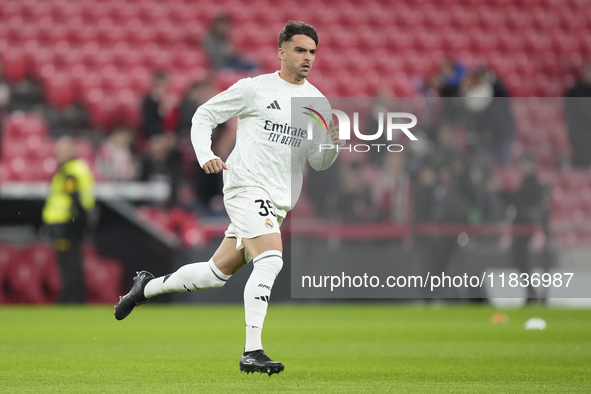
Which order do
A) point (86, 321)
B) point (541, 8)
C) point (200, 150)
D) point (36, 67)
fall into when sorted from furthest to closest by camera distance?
point (541, 8) → point (36, 67) → point (86, 321) → point (200, 150)

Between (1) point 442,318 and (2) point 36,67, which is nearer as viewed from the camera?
(1) point 442,318

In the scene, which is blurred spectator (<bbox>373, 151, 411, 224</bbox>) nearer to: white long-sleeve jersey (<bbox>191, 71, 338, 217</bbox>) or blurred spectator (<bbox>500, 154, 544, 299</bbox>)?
blurred spectator (<bbox>500, 154, 544, 299</bbox>)

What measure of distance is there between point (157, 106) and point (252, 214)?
27.2ft

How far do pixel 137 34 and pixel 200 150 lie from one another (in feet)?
38.1

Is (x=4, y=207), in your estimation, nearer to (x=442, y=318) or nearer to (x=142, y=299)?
(x=442, y=318)

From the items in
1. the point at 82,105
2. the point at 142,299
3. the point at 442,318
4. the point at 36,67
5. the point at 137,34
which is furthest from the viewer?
the point at 137,34

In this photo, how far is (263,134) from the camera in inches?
224

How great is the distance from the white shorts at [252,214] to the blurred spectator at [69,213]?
6.57 m

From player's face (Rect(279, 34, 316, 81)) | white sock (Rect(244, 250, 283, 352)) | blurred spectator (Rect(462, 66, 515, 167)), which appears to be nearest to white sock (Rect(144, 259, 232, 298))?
white sock (Rect(244, 250, 283, 352))

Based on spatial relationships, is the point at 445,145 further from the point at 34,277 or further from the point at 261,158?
the point at 261,158

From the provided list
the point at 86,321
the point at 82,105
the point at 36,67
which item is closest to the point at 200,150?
the point at 86,321

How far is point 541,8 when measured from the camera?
18.7 meters

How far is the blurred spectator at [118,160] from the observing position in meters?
13.0

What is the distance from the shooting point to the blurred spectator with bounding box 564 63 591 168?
43.2 feet
